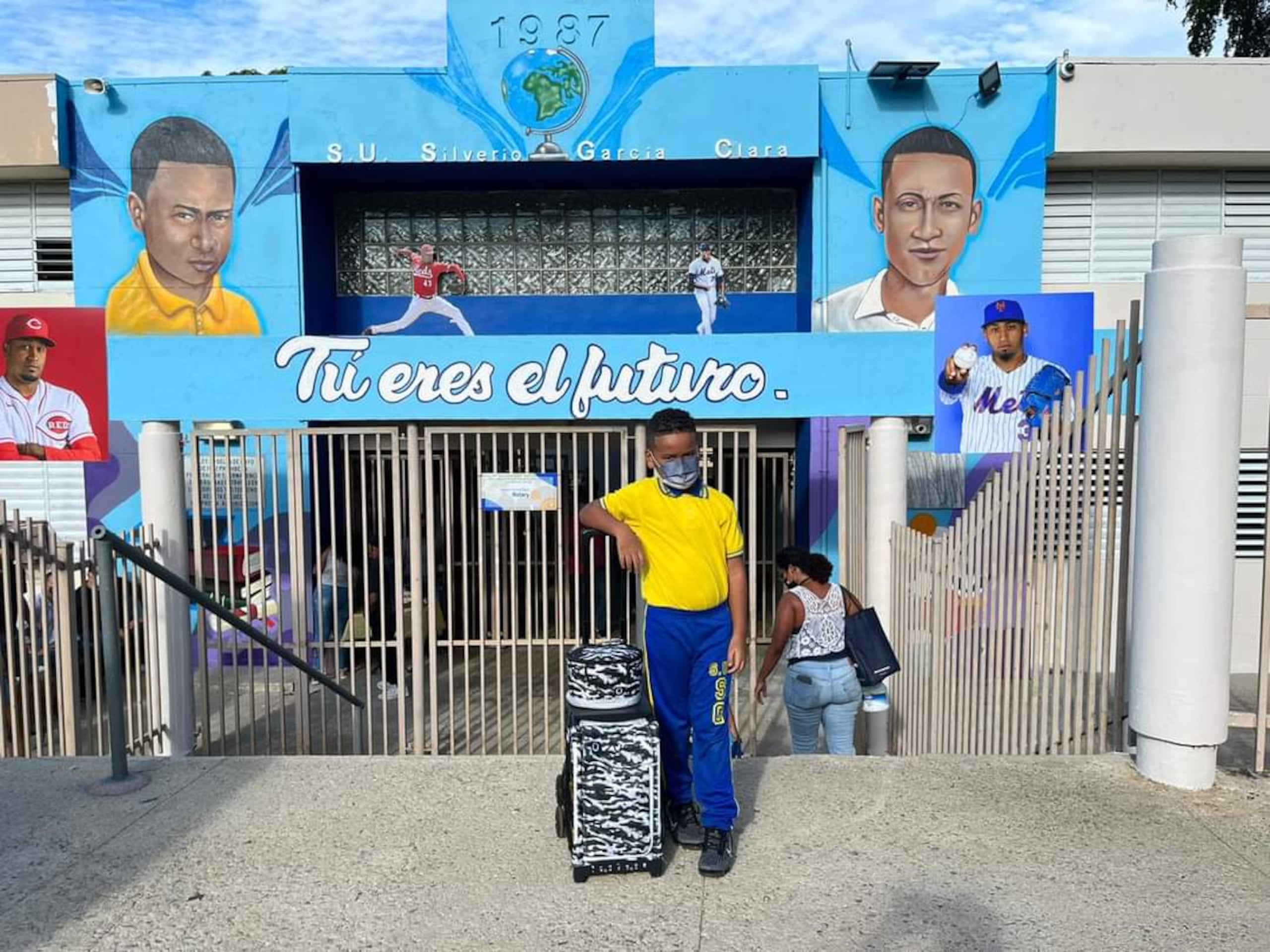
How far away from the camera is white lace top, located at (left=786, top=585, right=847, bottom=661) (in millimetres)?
5617

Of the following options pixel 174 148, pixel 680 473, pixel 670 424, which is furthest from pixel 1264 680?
pixel 174 148

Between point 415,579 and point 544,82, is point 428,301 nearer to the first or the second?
point 544,82

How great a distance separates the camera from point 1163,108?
1115 centimetres

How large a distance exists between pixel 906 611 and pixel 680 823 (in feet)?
10.2

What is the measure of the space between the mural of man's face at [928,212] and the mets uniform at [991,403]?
1.78m

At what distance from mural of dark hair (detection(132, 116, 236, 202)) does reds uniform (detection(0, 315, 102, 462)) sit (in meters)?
2.15

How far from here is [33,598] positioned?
569 cm

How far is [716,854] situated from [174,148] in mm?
11126

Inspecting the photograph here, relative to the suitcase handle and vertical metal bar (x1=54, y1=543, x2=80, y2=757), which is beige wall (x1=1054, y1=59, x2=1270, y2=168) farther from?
vertical metal bar (x1=54, y1=543, x2=80, y2=757)

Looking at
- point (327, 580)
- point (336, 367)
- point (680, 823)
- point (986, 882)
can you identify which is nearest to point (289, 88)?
point (336, 367)

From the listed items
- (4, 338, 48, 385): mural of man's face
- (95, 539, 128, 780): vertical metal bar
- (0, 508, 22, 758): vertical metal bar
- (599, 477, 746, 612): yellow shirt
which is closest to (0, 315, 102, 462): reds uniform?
(4, 338, 48, 385): mural of man's face

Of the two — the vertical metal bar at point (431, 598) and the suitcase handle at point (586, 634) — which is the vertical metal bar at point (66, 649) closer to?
the vertical metal bar at point (431, 598)

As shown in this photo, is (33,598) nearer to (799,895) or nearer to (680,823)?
(680,823)

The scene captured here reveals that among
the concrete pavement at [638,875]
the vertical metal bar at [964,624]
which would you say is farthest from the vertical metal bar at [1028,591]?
the concrete pavement at [638,875]
